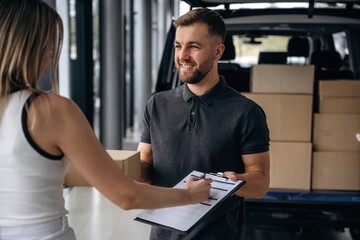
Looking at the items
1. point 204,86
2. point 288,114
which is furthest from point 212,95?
point 288,114

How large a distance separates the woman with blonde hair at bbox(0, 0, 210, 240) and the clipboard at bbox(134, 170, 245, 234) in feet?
0.77

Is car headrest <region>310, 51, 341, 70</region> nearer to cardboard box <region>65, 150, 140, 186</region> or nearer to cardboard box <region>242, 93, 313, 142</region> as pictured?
cardboard box <region>242, 93, 313, 142</region>

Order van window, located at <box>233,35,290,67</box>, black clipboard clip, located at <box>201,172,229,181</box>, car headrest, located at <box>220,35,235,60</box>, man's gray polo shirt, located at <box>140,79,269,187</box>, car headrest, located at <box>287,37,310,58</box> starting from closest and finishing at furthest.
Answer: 1. black clipboard clip, located at <box>201,172,229,181</box>
2. man's gray polo shirt, located at <box>140,79,269,187</box>
3. car headrest, located at <box>220,35,235,60</box>
4. car headrest, located at <box>287,37,310,58</box>
5. van window, located at <box>233,35,290,67</box>

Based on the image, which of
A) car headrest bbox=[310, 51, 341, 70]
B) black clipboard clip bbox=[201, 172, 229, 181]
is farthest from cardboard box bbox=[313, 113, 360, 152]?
black clipboard clip bbox=[201, 172, 229, 181]

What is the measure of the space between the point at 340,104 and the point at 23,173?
2.61m

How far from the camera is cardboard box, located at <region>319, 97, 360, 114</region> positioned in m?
3.30

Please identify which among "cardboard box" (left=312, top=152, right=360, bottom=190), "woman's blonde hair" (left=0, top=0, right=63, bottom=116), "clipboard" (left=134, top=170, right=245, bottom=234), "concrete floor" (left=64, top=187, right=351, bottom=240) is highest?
"woman's blonde hair" (left=0, top=0, right=63, bottom=116)

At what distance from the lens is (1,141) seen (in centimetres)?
112

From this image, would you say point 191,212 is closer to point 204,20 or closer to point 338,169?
point 204,20

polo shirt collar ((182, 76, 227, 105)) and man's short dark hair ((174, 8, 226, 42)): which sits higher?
man's short dark hair ((174, 8, 226, 42))

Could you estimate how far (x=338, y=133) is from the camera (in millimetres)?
3324

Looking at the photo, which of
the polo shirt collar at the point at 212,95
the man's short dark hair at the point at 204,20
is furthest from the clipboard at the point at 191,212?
the man's short dark hair at the point at 204,20

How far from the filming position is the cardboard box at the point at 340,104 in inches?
130

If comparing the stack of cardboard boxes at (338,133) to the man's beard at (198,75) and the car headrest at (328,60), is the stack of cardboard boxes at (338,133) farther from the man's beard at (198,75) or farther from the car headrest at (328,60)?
the man's beard at (198,75)
